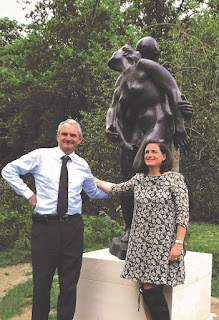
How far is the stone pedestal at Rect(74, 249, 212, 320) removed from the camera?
4039 mm

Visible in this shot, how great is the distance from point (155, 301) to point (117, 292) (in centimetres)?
80

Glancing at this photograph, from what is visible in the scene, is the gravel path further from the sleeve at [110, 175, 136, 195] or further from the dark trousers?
the sleeve at [110, 175, 136, 195]

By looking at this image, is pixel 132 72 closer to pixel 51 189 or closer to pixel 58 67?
pixel 51 189

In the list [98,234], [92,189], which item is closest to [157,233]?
[92,189]

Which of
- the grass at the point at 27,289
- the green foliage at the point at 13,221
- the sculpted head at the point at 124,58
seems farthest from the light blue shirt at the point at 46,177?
the green foliage at the point at 13,221

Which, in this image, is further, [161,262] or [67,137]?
[67,137]

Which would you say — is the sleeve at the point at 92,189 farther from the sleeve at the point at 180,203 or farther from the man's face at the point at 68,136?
the sleeve at the point at 180,203

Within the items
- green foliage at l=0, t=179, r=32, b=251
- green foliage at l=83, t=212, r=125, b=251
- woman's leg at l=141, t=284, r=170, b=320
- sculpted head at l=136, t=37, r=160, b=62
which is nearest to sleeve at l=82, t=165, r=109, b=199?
woman's leg at l=141, t=284, r=170, b=320

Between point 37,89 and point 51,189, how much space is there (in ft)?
48.2

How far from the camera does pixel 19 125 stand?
19.7 m

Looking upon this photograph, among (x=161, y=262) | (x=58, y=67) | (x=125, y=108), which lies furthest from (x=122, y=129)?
(x=58, y=67)

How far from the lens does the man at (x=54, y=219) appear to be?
3562 mm

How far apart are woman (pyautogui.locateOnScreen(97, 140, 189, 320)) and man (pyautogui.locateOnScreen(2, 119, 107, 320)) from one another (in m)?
0.53

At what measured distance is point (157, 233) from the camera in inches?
132
